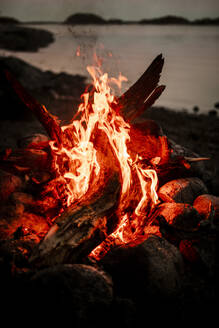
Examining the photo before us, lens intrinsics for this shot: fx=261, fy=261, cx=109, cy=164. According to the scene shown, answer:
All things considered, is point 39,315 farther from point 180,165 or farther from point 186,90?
point 186,90

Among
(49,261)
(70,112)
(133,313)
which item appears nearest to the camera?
(133,313)

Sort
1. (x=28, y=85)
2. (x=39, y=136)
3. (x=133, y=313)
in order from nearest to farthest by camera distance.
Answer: (x=133, y=313)
(x=39, y=136)
(x=28, y=85)

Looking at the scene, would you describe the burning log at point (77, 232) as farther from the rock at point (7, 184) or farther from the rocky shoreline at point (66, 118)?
the rocky shoreline at point (66, 118)

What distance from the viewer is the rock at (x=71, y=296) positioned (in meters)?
2.06

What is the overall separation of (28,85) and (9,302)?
1259cm

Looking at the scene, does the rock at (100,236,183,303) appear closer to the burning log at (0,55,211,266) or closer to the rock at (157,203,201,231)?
the burning log at (0,55,211,266)

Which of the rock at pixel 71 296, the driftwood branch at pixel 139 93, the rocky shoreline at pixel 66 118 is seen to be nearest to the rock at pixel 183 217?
the rock at pixel 71 296

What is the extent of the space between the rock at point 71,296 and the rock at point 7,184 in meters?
2.12

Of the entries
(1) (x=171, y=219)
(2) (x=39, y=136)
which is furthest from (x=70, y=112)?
(1) (x=171, y=219)

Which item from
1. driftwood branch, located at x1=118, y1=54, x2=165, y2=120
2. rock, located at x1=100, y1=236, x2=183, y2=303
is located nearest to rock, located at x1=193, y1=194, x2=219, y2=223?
rock, located at x1=100, y1=236, x2=183, y2=303

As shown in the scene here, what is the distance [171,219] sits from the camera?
3369mm

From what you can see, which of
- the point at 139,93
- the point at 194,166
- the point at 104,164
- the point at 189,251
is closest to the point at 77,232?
the point at 104,164

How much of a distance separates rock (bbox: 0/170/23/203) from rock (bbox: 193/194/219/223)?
288cm

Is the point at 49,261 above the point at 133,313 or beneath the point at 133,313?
above
